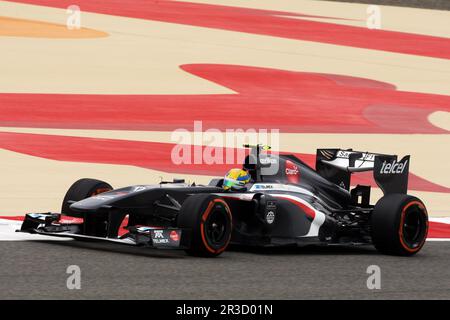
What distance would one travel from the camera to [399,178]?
43.0 ft

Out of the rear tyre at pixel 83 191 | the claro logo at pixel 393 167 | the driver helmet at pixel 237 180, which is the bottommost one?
the rear tyre at pixel 83 191

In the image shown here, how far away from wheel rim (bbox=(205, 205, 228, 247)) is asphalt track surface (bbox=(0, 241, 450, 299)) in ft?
0.67

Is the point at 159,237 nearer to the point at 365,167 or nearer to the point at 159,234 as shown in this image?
the point at 159,234

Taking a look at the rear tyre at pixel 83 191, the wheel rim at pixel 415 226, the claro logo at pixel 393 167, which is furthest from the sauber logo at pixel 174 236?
the claro logo at pixel 393 167

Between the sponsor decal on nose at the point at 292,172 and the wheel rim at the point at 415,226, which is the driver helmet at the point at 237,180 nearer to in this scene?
the sponsor decal on nose at the point at 292,172

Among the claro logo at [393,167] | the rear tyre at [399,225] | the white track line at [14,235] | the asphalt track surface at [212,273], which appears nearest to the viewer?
the asphalt track surface at [212,273]

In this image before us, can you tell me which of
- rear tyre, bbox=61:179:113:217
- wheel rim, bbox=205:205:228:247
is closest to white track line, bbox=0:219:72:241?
rear tyre, bbox=61:179:113:217

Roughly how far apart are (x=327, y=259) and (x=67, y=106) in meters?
10.6

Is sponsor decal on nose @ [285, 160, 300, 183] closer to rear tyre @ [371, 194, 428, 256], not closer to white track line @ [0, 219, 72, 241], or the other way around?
rear tyre @ [371, 194, 428, 256]

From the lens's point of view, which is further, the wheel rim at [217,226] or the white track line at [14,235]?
the white track line at [14,235]

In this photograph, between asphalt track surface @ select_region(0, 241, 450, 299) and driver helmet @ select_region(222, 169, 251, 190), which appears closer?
asphalt track surface @ select_region(0, 241, 450, 299)

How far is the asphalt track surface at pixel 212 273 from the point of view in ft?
30.4

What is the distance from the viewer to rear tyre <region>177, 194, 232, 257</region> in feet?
36.7

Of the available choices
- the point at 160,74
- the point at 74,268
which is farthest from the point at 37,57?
the point at 74,268
